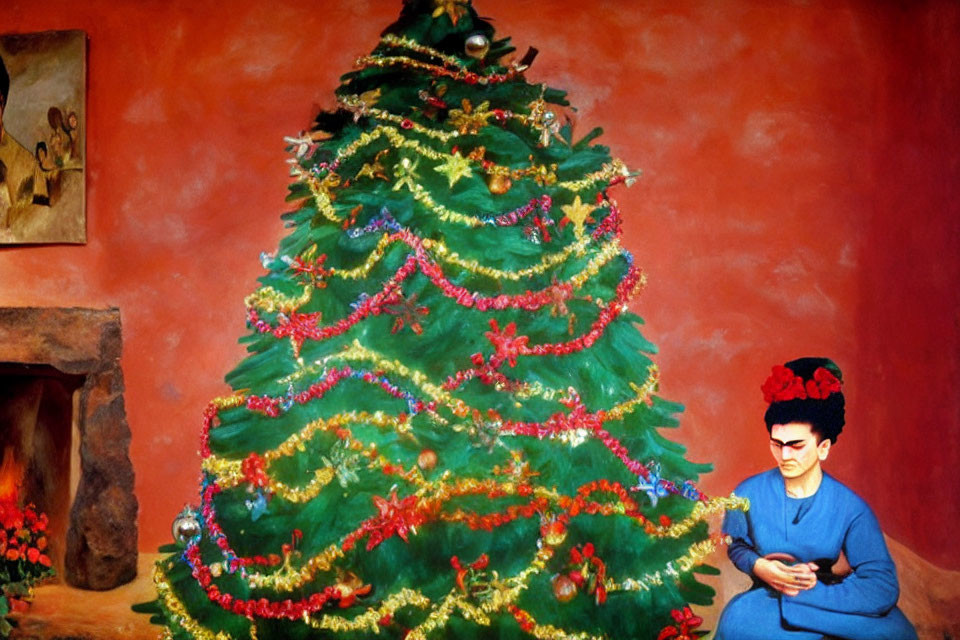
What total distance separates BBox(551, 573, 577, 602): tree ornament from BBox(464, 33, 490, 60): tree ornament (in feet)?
5.08

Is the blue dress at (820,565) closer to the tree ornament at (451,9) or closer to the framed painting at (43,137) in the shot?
the tree ornament at (451,9)

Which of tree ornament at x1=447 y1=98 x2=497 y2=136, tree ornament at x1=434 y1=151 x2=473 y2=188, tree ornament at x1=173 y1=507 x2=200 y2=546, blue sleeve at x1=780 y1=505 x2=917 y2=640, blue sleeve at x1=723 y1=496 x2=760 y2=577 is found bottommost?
blue sleeve at x1=780 y1=505 x2=917 y2=640

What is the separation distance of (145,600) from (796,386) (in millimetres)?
2244

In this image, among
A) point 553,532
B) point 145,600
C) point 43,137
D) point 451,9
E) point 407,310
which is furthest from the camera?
point 43,137

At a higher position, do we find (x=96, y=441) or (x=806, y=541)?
(x=96, y=441)

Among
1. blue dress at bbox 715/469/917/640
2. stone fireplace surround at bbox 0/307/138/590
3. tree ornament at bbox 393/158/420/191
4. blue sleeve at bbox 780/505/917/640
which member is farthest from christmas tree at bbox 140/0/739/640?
stone fireplace surround at bbox 0/307/138/590

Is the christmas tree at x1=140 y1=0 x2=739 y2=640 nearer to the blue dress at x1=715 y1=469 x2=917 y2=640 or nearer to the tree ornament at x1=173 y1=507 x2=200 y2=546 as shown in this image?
the tree ornament at x1=173 y1=507 x2=200 y2=546

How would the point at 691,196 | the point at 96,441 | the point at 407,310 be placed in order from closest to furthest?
the point at 407,310, the point at 691,196, the point at 96,441

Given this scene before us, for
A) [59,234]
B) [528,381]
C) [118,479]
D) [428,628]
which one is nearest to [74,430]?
[118,479]

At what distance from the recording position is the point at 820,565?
252 centimetres

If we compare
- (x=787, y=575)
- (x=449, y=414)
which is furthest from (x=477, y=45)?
(x=787, y=575)

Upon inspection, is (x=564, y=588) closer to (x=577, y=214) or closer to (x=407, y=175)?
(x=577, y=214)

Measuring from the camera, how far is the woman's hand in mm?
2508

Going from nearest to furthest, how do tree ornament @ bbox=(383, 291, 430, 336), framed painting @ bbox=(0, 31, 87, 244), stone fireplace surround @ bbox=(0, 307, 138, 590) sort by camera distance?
tree ornament @ bbox=(383, 291, 430, 336) → stone fireplace surround @ bbox=(0, 307, 138, 590) → framed painting @ bbox=(0, 31, 87, 244)
